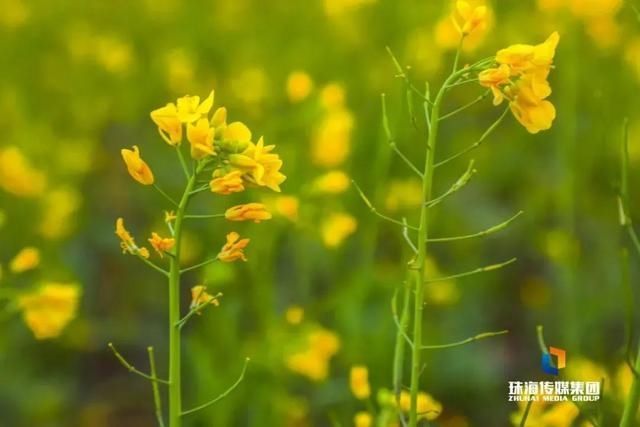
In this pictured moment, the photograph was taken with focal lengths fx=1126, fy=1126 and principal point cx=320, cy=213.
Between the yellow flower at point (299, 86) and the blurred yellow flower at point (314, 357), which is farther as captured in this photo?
the yellow flower at point (299, 86)

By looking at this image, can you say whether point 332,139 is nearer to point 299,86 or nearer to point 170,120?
point 299,86

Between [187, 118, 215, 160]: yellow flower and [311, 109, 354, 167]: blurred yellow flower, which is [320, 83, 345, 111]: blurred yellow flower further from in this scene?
[187, 118, 215, 160]: yellow flower

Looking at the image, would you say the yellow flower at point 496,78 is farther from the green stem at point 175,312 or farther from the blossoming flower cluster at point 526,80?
the green stem at point 175,312

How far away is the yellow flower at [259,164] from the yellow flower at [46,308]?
59 centimetres

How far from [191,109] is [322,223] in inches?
33.4

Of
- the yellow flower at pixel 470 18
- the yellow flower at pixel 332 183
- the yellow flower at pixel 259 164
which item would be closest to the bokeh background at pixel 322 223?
the yellow flower at pixel 332 183

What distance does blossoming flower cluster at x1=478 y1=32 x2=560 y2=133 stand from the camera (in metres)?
1.00

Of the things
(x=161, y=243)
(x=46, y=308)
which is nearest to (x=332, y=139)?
(x=46, y=308)

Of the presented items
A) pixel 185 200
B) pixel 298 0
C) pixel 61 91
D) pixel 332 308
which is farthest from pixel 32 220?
pixel 298 0

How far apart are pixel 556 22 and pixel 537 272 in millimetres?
548

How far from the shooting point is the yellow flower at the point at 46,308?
4.91 feet

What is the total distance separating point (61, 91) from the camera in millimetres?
3367

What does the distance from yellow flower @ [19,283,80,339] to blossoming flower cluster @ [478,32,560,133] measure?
737mm

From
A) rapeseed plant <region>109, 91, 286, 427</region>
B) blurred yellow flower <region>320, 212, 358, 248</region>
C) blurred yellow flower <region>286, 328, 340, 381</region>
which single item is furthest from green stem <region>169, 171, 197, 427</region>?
blurred yellow flower <region>320, 212, 358, 248</region>
